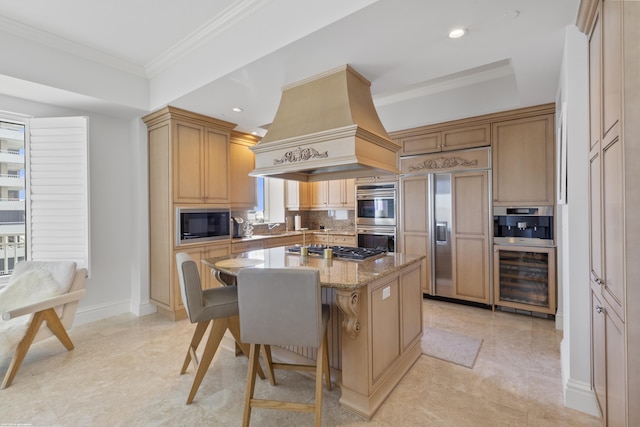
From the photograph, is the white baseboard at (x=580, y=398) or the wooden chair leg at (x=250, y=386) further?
the white baseboard at (x=580, y=398)

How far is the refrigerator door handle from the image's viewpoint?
4.06 metres

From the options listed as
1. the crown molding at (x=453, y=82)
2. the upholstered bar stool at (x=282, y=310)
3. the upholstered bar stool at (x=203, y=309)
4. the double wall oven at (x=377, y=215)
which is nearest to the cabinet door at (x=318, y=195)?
the double wall oven at (x=377, y=215)

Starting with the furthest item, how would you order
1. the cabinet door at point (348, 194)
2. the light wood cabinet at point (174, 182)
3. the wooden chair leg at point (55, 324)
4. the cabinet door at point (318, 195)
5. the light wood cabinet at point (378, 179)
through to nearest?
the cabinet door at point (318, 195) → the cabinet door at point (348, 194) → the light wood cabinet at point (378, 179) → the light wood cabinet at point (174, 182) → the wooden chair leg at point (55, 324)

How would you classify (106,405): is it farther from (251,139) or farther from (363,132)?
(251,139)

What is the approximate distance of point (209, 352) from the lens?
7.08 ft

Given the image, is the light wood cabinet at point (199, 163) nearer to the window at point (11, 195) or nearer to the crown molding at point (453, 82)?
the window at point (11, 195)

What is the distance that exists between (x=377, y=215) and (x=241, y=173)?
225 cm

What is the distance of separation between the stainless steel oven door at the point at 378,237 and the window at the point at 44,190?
3.58 metres

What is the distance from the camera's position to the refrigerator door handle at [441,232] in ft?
13.3

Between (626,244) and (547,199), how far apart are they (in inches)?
108

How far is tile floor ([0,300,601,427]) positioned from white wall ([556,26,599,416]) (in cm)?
19

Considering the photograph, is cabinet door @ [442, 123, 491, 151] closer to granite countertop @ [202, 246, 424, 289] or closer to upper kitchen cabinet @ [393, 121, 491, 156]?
upper kitchen cabinet @ [393, 121, 491, 156]

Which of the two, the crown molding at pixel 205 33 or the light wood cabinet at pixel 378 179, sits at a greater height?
the crown molding at pixel 205 33

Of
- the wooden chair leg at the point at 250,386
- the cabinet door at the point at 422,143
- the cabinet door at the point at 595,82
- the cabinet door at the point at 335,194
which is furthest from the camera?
the cabinet door at the point at 335,194
